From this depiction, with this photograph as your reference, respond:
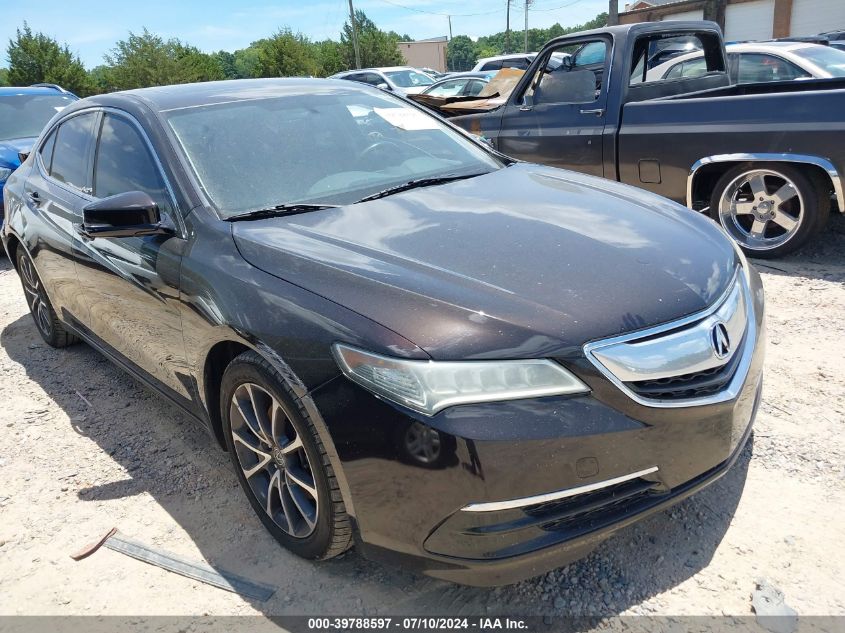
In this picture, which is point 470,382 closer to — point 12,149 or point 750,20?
point 12,149

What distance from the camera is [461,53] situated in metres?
112

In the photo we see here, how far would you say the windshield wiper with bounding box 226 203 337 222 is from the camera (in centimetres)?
265

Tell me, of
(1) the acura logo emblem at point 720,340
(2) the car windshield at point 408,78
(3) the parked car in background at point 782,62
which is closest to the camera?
(1) the acura logo emblem at point 720,340

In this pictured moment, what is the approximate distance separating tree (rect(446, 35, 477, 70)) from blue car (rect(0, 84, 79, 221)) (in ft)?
310

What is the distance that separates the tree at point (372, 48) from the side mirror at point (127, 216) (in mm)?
40310

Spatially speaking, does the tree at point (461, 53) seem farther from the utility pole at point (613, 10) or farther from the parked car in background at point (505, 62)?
the parked car in background at point (505, 62)

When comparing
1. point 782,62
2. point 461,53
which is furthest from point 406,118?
point 461,53

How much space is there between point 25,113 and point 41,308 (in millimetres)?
5247

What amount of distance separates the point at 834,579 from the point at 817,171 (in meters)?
3.54

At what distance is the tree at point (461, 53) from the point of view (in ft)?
334

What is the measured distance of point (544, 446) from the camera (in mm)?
1811

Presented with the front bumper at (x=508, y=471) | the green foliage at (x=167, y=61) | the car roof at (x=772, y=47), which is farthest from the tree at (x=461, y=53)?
the front bumper at (x=508, y=471)

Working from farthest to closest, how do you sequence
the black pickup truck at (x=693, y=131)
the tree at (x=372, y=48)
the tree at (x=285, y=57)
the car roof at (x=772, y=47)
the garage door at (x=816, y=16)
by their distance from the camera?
the tree at (x=372, y=48) → the tree at (x=285, y=57) → the garage door at (x=816, y=16) → the car roof at (x=772, y=47) → the black pickup truck at (x=693, y=131)

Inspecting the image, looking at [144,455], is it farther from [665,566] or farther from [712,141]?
[712,141]
